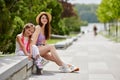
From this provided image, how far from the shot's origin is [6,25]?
14.4 metres

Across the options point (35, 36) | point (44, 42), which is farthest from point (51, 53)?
point (35, 36)

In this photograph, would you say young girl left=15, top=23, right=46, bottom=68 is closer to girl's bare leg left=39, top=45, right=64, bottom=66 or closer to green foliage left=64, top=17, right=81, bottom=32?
girl's bare leg left=39, top=45, right=64, bottom=66

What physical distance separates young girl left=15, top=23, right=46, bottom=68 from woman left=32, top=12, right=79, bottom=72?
0.72ft

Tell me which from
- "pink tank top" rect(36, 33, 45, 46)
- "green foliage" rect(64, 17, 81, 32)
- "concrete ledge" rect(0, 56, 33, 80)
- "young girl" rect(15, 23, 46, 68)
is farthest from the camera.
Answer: "green foliage" rect(64, 17, 81, 32)

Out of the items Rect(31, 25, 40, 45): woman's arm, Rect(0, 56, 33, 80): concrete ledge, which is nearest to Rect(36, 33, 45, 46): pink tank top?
Rect(31, 25, 40, 45): woman's arm

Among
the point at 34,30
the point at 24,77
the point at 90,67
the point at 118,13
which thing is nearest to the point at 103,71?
the point at 90,67

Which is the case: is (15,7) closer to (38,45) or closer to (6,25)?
(6,25)

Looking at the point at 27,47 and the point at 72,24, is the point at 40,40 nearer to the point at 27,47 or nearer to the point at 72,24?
the point at 27,47

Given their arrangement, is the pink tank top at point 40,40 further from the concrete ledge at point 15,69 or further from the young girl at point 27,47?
the concrete ledge at point 15,69

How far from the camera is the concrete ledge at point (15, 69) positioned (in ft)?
28.6

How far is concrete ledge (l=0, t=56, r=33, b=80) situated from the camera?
8720 millimetres

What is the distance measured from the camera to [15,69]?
9625mm

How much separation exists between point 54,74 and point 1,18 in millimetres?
2666

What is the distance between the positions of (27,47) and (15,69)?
3625 mm
